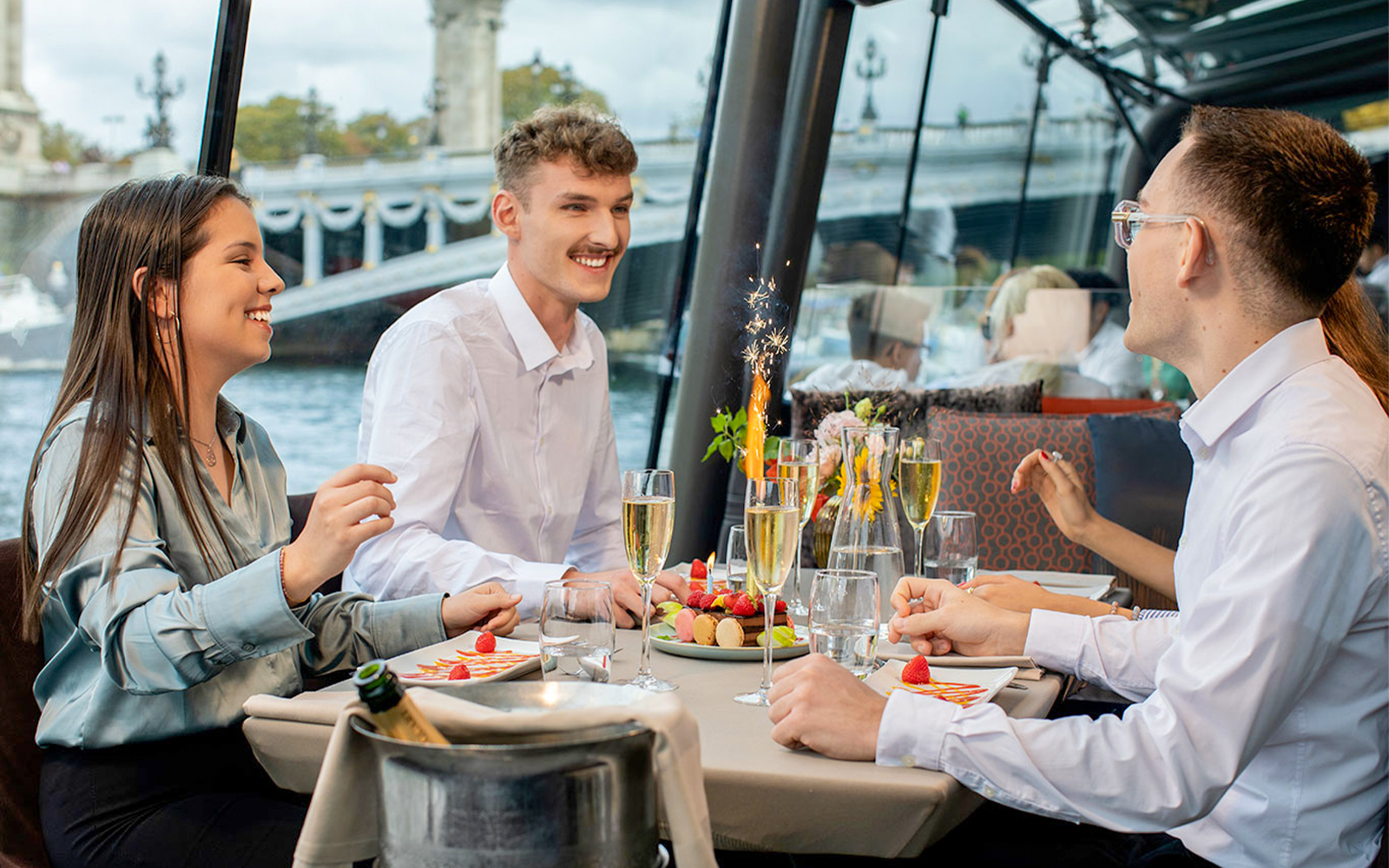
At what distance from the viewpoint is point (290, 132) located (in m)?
4.46

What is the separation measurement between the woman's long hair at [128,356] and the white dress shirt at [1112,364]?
13.5 feet

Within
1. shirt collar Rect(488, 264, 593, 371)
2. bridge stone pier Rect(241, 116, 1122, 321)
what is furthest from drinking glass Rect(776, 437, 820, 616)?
bridge stone pier Rect(241, 116, 1122, 321)

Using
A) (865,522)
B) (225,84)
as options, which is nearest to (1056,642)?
(865,522)

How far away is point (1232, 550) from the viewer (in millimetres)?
1256

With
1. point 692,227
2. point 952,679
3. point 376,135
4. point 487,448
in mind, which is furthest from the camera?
point 692,227

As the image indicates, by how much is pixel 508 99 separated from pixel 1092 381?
9.26 feet

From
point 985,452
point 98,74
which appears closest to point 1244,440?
point 985,452

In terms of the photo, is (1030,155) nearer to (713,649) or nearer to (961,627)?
(961,627)

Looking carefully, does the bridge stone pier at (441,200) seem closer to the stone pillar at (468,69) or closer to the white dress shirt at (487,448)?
the stone pillar at (468,69)

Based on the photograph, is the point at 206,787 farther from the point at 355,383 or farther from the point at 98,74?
the point at 98,74

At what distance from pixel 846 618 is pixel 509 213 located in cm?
159

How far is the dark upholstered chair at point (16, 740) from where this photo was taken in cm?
152

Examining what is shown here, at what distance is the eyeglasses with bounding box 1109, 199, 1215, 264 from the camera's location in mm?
1454

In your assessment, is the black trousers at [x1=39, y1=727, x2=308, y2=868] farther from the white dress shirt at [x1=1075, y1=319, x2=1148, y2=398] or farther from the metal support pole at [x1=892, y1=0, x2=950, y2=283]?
the metal support pole at [x1=892, y1=0, x2=950, y2=283]
